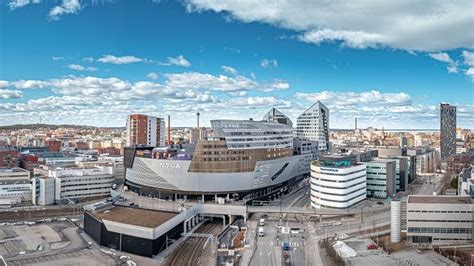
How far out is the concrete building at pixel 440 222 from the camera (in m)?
36.5

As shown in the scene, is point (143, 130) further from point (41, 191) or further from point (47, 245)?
point (47, 245)

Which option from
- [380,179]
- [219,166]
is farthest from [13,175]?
[380,179]

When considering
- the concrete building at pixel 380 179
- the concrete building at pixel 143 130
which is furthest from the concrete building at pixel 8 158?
the concrete building at pixel 380 179

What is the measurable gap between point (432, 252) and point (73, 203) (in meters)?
43.5

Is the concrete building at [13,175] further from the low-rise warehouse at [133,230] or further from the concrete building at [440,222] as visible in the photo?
the concrete building at [440,222]

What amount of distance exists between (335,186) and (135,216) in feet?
73.3

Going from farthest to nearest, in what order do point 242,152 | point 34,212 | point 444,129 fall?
1. point 444,129
2. point 242,152
3. point 34,212

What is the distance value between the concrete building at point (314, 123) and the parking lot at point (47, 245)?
6494 cm

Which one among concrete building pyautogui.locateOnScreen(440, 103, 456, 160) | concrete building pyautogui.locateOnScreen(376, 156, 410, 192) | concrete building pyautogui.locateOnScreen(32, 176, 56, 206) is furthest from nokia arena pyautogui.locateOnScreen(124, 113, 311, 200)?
concrete building pyautogui.locateOnScreen(440, 103, 456, 160)

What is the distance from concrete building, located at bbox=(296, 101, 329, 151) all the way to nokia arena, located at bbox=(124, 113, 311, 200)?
1572 inches

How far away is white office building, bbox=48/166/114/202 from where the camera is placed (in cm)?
5685

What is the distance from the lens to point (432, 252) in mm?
34000

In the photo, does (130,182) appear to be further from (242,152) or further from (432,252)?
(432,252)

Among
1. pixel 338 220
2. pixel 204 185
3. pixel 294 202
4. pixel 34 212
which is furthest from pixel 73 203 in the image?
pixel 338 220
